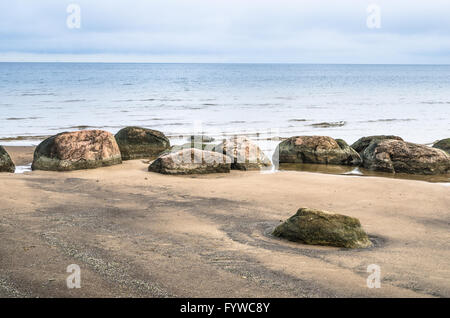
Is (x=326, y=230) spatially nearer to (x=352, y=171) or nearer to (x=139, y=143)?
(x=352, y=171)

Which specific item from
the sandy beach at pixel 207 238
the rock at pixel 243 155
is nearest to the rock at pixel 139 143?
the rock at pixel 243 155

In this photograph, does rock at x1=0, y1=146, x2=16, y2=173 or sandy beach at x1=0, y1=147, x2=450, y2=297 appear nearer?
sandy beach at x1=0, y1=147, x2=450, y2=297

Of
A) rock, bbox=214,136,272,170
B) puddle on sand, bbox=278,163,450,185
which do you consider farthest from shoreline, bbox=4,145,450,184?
rock, bbox=214,136,272,170

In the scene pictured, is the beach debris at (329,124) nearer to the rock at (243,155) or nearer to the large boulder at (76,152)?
the rock at (243,155)

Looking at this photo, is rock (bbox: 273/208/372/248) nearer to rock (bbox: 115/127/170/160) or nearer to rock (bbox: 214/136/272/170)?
rock (bbox: 214/136/272/170)

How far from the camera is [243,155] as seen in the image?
449 inches

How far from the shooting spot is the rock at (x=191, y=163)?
33.4ft

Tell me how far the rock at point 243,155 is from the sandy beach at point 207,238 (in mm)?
1719

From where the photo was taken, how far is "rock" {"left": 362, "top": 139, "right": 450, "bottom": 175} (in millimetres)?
11406

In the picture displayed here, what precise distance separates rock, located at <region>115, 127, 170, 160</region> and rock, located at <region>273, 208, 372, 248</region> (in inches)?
315

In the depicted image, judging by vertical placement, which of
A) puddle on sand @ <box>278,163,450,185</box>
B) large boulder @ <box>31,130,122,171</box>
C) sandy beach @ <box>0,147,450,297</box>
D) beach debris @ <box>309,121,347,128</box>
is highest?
large boulder @ <box>31,130,122,171</box>

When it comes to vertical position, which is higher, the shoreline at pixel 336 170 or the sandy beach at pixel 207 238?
the sandy beach at pixel 207 238

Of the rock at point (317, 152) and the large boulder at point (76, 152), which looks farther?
the rock at point (317, 152)

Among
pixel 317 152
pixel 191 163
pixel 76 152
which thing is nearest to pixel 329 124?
pixel 317 152
